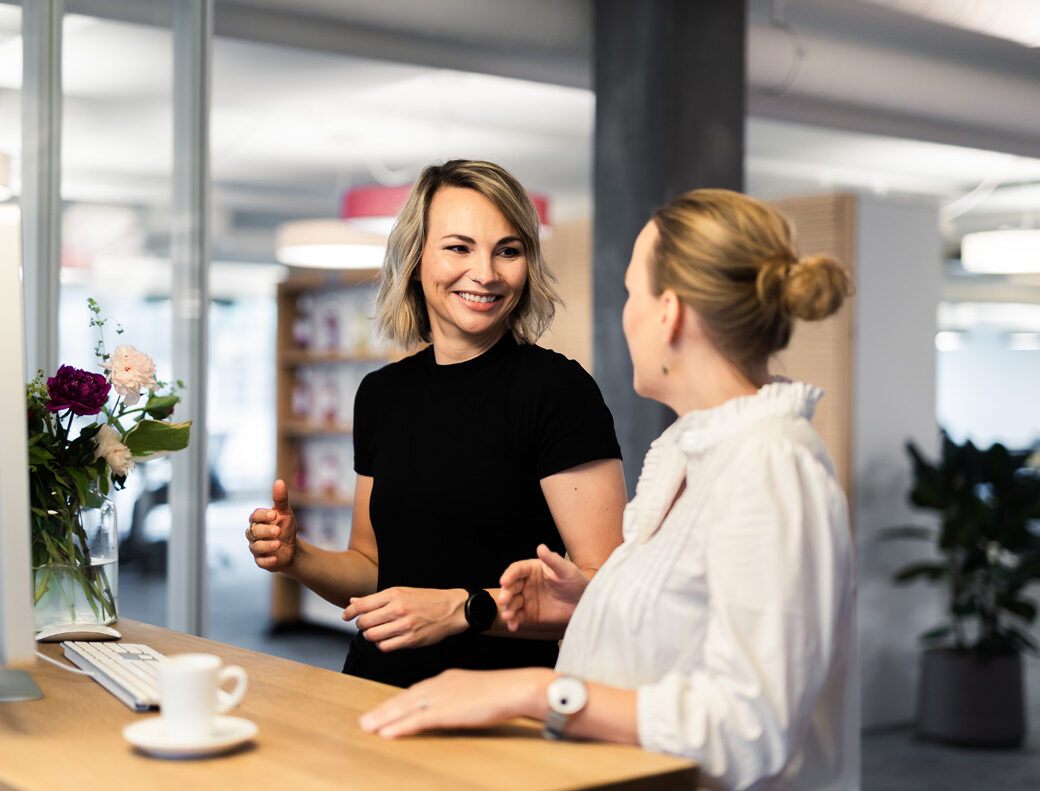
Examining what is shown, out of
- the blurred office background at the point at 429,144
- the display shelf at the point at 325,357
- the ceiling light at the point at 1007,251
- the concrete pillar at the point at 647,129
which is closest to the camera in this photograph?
the blurred office background at the point at 429,144

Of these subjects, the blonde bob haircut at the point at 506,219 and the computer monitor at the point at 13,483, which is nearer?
the computer monitor at the point at 13,483

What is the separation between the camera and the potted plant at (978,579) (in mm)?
5285

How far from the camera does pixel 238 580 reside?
9711 mm

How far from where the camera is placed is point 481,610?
6.05 ft

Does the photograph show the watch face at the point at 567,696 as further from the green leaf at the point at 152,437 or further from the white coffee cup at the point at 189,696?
the green leaf at the point at 152,437

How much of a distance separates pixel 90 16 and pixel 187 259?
0.77m

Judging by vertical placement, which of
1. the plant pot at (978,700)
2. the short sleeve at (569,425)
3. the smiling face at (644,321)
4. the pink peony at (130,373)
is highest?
the smiling face at (644,321)

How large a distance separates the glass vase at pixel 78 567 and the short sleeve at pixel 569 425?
0.77 meters

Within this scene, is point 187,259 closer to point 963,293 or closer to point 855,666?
point 855,666

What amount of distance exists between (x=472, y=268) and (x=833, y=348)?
3.72 meters

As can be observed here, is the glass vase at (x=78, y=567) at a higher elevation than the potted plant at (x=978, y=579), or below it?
higher

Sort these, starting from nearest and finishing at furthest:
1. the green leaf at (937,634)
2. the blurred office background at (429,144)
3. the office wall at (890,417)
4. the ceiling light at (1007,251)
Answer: the blurred office background at (429,144)
the green leaf at (937,634)
the office wall at (890,417)
the ceiling light at (1007,251)

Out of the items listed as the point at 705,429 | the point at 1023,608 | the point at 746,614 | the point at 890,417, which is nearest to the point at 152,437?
the point at 705,429

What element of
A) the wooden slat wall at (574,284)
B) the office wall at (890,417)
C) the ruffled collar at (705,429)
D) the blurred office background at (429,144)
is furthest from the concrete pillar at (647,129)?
the ruffled collar at (705,429)
